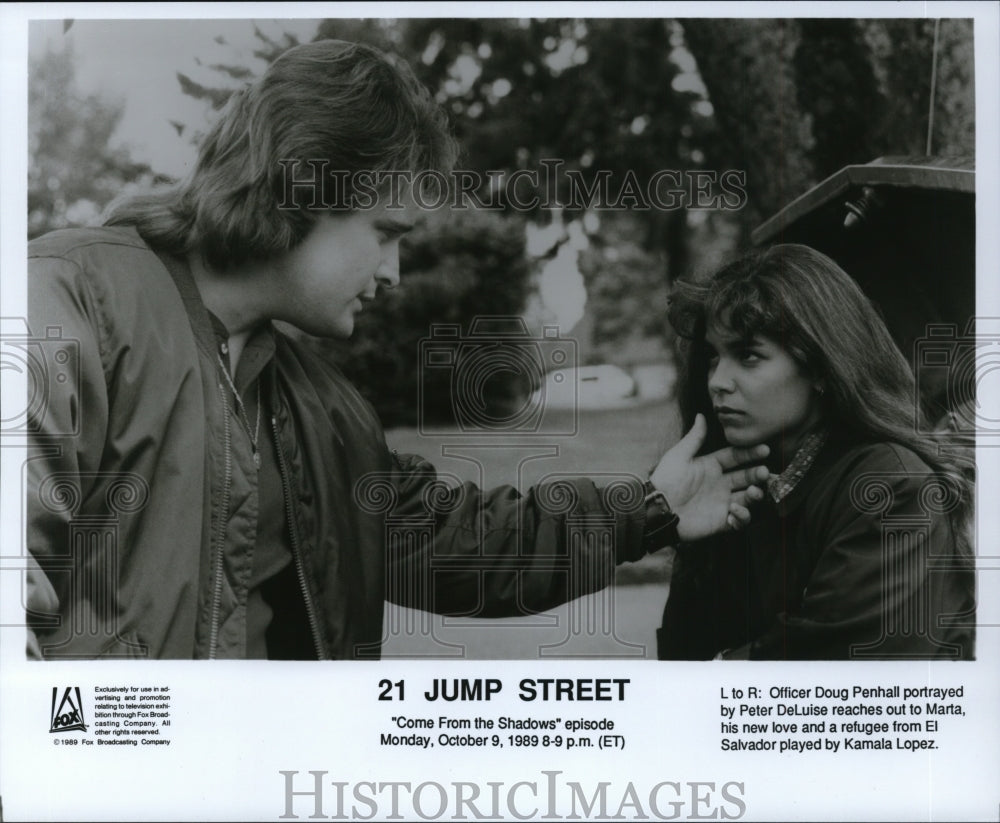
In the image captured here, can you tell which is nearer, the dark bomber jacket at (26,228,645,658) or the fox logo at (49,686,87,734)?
the dark bomber jacket at (26,228,645,658)

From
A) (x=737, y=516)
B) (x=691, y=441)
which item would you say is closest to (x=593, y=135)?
(x=691, y=441)

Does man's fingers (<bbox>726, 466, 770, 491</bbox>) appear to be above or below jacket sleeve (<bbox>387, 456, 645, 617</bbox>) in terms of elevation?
above

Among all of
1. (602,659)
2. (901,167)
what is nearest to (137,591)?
(602,659)

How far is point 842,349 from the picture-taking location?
13.1 ft

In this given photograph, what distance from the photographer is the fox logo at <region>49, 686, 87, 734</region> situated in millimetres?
3955

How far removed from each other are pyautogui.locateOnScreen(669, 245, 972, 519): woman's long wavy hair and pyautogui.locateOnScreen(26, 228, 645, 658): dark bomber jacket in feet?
2.12

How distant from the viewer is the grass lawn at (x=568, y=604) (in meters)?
3.96

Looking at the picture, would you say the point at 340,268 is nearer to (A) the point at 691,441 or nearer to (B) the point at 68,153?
(B) the point at 68,153

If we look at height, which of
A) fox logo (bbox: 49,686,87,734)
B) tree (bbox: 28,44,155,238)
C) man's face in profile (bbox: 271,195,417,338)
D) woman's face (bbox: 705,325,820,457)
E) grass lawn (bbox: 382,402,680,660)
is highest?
tree (bbox: 28,44,155,238)

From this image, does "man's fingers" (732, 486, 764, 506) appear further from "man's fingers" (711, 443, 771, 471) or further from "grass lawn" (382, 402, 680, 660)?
"grass lawn" (382, 402, 680, 660)

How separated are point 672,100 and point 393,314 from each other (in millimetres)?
1088

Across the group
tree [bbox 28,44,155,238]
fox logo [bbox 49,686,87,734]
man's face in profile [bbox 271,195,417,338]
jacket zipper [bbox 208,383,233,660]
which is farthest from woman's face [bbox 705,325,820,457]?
fox logo [bbox 49,686,87,734]

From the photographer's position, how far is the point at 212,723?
13.0 feet

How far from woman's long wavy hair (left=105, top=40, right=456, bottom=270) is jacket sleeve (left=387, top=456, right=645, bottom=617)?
0.84m
